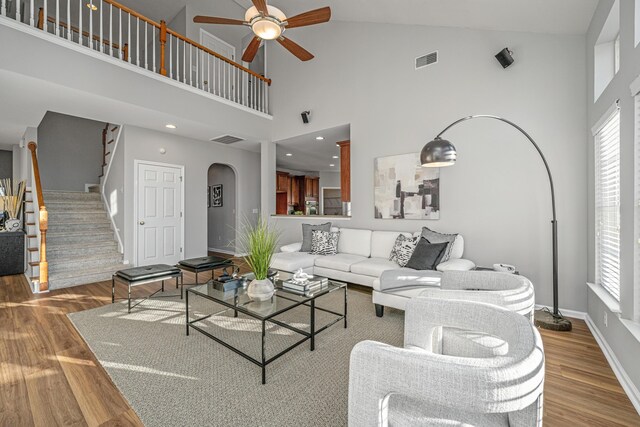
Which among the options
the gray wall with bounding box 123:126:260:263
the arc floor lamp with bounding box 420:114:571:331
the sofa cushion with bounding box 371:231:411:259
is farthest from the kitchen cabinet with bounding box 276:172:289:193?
the arc floor lamp with bounding box 420:114:571:331

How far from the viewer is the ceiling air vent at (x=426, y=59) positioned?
13.4 ft

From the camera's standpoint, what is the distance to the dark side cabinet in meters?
4.93

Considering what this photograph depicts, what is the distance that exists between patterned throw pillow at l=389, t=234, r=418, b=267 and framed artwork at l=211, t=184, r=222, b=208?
5583 mm

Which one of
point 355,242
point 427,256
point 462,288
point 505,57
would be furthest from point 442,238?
point 505,57

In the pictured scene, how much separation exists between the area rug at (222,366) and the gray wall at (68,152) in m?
5.40

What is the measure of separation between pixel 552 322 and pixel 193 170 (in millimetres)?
6249

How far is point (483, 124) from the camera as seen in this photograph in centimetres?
370

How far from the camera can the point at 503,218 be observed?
3.56 metres

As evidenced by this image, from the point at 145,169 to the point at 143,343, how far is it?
12.8 feet

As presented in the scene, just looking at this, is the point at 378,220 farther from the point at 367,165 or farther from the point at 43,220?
the point at 43,220

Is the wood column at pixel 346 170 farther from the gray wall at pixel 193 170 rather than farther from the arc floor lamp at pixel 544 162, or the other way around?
the gray wall at pixel 193 170

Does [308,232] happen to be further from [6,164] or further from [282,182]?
[6,164]

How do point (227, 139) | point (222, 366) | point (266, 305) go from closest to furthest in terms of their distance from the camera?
point (222, 366)
point (266, 305)
point (227, 139)

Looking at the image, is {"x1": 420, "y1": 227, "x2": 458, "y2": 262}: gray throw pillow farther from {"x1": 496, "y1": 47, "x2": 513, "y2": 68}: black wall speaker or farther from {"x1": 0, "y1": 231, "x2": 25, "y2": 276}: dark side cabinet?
{"x1": 0, "y1": 231, "x2": 25, "y2": 276}: dark side cabinet
